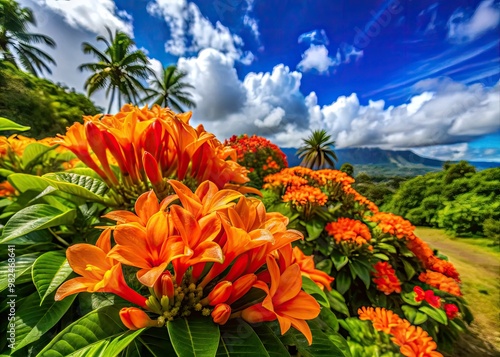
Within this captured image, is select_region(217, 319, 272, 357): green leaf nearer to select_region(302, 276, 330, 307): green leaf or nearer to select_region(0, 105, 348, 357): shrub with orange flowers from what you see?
select_region(0, 105, 348, 357): shrub with orange flowers

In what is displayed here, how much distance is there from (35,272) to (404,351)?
171cm

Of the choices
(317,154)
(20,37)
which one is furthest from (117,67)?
(317,154)

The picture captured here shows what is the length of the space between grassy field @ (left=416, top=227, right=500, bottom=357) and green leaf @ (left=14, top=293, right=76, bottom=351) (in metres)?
3.41

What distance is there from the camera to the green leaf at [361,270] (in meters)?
2.00

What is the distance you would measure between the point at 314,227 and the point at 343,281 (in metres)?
0.56

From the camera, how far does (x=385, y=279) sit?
2.05 metres

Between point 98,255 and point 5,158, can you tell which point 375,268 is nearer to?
point 98,255

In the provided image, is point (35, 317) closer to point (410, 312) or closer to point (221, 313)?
point (221, 313)

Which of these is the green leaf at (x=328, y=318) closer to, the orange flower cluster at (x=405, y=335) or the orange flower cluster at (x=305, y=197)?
the orange flower cluster at (x=405, y=335)

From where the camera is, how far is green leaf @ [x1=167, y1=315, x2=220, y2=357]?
397mm

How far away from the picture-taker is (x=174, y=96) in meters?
20.8

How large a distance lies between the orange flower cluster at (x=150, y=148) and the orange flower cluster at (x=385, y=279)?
75.5 inches

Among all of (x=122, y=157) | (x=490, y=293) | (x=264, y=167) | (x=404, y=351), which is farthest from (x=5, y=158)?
(x=490, y=293)

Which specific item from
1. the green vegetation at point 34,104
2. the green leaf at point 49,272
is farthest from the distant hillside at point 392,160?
the green vegetation at point 34,104
